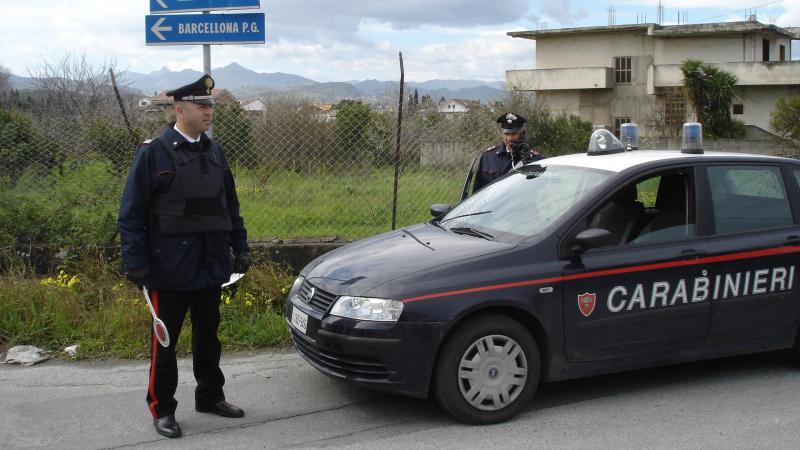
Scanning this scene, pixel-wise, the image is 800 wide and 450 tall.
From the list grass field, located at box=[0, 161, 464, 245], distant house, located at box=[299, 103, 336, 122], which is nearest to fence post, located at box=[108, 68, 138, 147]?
grass field, located at box=[0, 161, 464, 245]

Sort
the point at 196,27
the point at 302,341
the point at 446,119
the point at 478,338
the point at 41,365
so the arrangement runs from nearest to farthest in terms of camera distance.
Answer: the point at 478,338, the point at 302,341, the point at 41,365, the point at 196,27, the point at 446,119

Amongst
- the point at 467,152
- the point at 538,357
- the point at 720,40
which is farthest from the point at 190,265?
the point at 720,40

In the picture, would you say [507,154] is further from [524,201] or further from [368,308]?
[368,308]

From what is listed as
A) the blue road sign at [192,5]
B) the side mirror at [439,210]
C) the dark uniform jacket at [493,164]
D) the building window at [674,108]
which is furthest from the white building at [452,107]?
Result: the building window at [674,108]

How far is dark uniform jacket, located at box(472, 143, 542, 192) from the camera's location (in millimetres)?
6859

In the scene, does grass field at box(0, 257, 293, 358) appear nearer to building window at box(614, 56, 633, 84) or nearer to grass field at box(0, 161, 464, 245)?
grass field at box(0, 161, 464, 245)

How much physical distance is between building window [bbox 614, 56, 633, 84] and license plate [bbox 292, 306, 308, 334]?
51705mm

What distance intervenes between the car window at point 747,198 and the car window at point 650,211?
196mm

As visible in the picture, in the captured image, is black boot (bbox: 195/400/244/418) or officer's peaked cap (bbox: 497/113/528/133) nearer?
black boot (bbox: 195/400/244/418)

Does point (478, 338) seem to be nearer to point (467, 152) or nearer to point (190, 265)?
point (190, 265)

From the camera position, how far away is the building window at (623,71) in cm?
5322

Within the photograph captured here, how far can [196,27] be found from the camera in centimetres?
707

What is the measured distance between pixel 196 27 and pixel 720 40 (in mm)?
50012

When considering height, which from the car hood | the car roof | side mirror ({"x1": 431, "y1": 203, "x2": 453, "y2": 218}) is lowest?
the car hood
